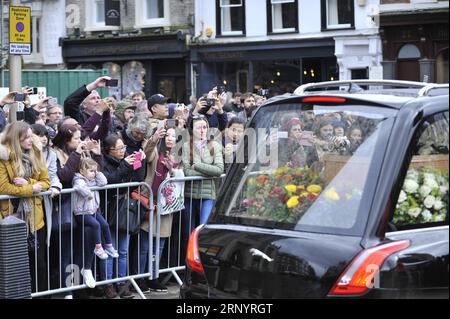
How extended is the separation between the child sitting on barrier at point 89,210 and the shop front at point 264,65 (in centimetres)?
1910

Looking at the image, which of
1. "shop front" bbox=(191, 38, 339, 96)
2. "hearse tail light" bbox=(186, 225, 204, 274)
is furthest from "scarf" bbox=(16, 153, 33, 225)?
"shop front" bbox=(191, 38, 339, 96)

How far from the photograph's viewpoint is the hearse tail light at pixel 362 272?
495 cm

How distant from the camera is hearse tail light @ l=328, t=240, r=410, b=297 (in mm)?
4945

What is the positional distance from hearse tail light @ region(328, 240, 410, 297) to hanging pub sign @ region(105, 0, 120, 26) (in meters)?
27.4

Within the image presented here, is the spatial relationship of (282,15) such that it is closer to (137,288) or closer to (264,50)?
(264,50)

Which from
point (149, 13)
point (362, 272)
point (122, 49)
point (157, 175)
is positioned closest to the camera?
point (362, 272)

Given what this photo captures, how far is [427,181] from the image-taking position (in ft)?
17.9

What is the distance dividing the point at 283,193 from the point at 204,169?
3935 mm

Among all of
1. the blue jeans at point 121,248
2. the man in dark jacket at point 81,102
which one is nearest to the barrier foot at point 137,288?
the blue jeans at point 121,248

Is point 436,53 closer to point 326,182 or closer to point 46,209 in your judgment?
point 46,209

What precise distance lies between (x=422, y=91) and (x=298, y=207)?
43.9 inches

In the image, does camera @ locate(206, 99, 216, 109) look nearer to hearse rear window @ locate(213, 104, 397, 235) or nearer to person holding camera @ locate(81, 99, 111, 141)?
person holding camera @ locate(81, 99, 111, 141)

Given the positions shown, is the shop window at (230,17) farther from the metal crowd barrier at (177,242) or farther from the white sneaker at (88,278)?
the white sneaker at (88,278)

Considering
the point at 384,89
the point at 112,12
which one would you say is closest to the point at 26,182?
the point at 384,89
